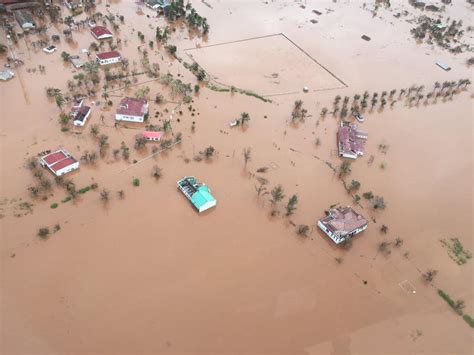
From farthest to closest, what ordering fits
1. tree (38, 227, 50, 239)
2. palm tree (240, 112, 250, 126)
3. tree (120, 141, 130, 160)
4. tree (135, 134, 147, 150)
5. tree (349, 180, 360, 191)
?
palm tree (240, 112, 250, 126) → tree (135, 134, 147, 150) → tree (120, 141, 130, 160) → tree (349, 180, 360, 191) → tree (38, 227, 50, 239)

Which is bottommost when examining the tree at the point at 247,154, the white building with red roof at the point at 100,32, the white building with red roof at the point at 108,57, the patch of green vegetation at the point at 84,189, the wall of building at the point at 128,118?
the patch of green vegetation at the point at 84,189

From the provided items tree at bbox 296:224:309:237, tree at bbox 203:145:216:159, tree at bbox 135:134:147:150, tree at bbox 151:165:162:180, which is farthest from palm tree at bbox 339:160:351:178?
tree at bbox 135:134:147:150

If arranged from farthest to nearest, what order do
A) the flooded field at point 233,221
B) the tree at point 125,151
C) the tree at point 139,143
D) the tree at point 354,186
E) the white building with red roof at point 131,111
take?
the white building with red roof at point 131,111
the tree at point 139,143
the tree at point 125,151
the tree at point 354,186
the flooded field at point 233,221

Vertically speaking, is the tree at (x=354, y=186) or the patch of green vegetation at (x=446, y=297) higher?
the tree at (x=354, y=186)

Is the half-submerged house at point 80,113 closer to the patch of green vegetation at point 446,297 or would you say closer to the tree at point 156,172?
the tree at point 156,172

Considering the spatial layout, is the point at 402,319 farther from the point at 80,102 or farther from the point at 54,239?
the point at 80,102

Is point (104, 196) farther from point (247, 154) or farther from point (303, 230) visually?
point (303, 230)

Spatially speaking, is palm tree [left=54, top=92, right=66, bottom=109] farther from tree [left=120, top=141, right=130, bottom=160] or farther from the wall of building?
tree [left=120, top=141, right=130, bottom=160]

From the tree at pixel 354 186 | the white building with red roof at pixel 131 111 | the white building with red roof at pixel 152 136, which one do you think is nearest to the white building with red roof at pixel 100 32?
the white building with red roof at pixel 131 111
